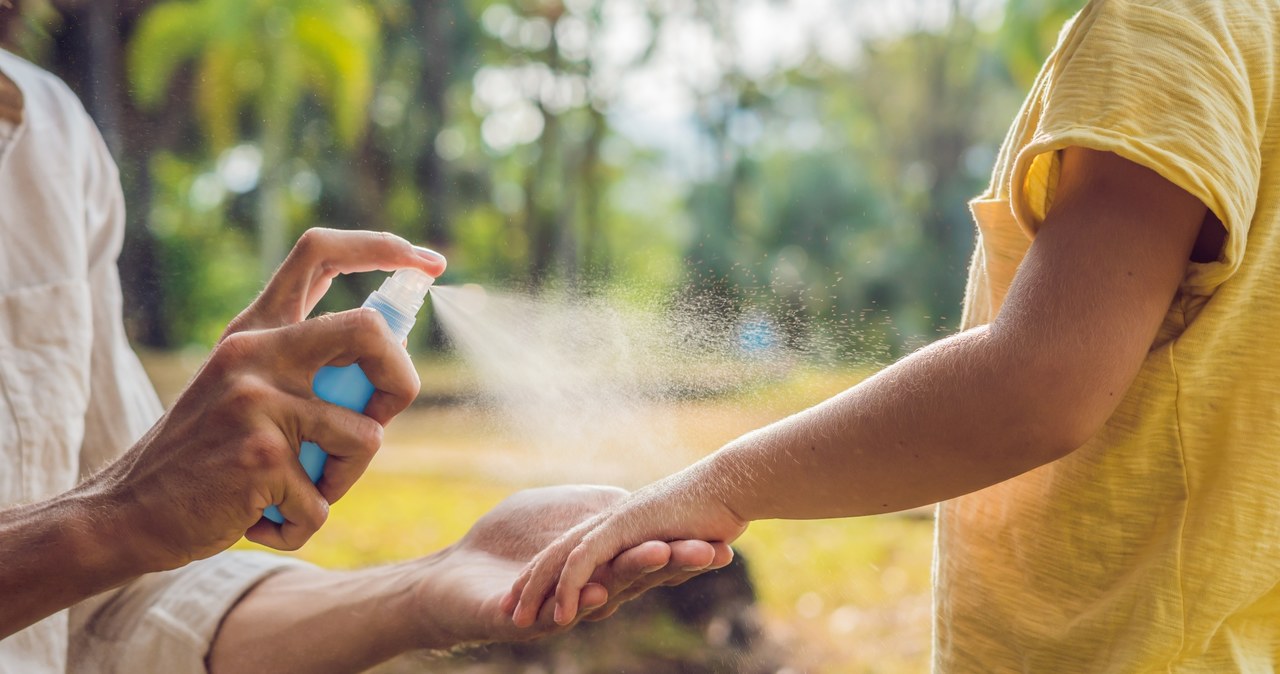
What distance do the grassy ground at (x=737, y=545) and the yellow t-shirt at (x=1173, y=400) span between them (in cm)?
47

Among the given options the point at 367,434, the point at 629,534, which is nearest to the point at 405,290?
the point at 367,434

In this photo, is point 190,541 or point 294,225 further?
point 294,225

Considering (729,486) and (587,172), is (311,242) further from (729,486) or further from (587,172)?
(587,172)

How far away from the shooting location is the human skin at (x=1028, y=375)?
0.64 m

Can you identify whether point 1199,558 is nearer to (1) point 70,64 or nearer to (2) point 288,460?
(2) point 288,460

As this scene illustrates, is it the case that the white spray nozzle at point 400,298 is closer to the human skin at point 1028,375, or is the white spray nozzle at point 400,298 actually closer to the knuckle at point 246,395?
the knuckle at point 246,395

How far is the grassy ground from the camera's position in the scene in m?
1.28

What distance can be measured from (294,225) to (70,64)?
0.64m

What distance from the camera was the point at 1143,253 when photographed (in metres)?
0.64

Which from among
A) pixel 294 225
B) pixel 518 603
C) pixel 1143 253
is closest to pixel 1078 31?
pixel 1143 253

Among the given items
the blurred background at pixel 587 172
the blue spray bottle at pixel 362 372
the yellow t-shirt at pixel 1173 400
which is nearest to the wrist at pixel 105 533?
the blue spray bottle at pixel 362 372

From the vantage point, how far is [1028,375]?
640mm

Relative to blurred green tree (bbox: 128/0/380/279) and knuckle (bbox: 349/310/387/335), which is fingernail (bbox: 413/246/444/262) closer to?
knuckle (bbox: 349/310/387/335)

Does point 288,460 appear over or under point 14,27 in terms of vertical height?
under
